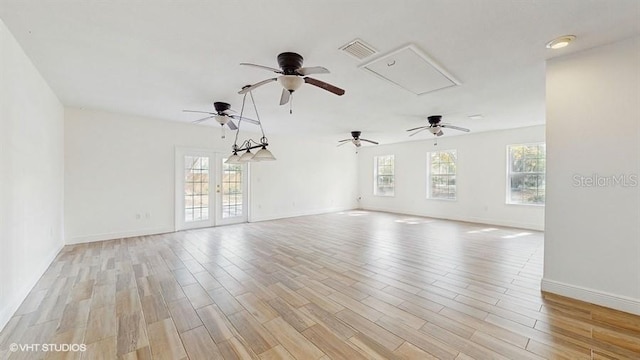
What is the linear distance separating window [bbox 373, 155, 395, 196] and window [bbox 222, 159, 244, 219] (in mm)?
5206

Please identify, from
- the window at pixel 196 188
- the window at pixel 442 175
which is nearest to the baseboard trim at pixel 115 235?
the window at pixel 196 188

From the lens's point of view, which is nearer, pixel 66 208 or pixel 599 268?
pixel 599 268

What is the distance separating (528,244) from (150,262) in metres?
6.58

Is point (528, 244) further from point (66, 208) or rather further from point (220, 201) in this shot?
point (66, 208)

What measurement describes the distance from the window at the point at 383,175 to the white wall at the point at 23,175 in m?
8.71

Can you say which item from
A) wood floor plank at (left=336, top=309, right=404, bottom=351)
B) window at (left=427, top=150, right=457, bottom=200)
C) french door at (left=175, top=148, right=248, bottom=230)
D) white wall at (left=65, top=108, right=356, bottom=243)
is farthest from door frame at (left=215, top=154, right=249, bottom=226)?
window at (left=427, top=150, right=457, bottom=200)

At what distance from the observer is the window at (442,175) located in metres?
7.79

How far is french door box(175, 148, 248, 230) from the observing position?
6.07 meters

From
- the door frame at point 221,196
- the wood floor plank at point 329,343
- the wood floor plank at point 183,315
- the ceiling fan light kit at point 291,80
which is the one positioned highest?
the ceiling fan light kit at point 291,80

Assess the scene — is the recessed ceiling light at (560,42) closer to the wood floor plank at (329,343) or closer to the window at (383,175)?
the wood floor plank at (329,343)

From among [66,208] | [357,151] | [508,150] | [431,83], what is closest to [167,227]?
[66,208]

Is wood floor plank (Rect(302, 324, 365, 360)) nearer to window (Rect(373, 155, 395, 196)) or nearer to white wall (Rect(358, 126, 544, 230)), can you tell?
white wall (Rect(358, 126, 544, 230))

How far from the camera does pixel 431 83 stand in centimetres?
345

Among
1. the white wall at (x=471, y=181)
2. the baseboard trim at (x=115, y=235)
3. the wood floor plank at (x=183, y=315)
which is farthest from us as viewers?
the white wall at (x=471, y=181)
